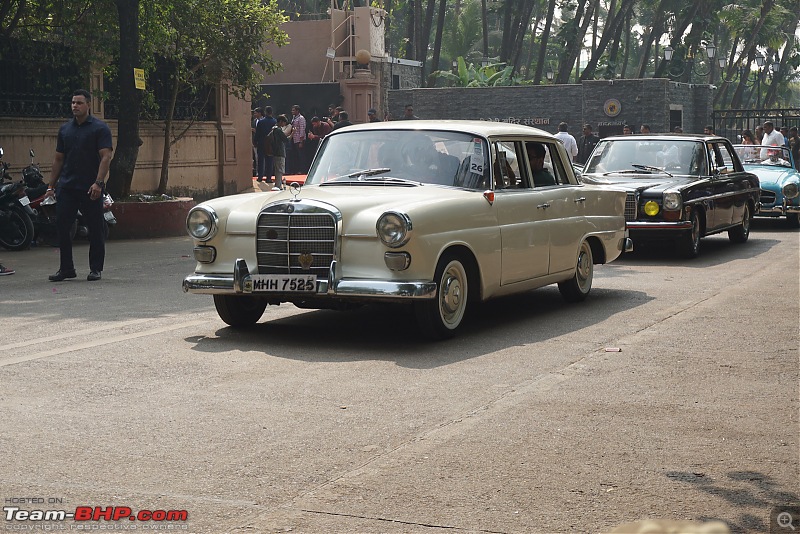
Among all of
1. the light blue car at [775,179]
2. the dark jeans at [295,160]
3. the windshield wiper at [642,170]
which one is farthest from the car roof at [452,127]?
the dark jeans at [295,160]

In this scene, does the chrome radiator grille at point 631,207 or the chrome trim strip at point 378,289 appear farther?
the chrome radiator grille at point 631,207

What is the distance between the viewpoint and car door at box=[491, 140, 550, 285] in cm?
938

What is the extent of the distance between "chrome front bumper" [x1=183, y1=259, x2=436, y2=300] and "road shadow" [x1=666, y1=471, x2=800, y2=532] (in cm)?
318

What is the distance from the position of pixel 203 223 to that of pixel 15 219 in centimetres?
785

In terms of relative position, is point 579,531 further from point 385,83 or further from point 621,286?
point 385,83

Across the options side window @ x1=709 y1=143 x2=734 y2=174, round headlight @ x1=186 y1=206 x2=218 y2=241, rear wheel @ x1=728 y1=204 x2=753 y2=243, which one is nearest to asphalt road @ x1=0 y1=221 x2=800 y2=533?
round headlight @ x1=186 y1=206 x2=218 y2=241

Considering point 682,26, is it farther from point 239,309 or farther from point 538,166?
point 239,309

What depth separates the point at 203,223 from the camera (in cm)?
883

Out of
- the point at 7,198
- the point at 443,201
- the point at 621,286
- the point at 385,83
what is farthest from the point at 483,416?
the point at 385,83

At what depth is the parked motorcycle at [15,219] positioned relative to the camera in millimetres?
15633

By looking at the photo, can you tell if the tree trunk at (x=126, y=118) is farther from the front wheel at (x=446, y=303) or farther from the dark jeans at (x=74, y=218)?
the front wheel at (x=446, y=303)

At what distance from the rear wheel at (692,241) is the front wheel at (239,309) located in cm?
748

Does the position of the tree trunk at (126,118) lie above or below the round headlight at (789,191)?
above

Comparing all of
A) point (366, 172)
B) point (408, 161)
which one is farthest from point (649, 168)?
point (366, 172)
